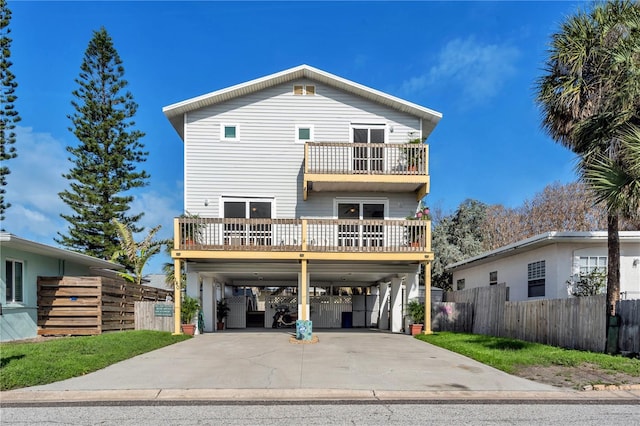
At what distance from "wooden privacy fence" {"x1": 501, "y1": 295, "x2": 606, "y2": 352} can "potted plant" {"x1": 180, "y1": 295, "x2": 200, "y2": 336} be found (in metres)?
10.3

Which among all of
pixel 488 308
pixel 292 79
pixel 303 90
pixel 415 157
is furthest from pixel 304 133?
pixel 488 308

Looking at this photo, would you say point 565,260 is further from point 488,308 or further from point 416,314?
point 416,314

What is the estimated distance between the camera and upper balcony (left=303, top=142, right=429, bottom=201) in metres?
16.1

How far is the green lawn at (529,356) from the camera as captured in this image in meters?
8.65

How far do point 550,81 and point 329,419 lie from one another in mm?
10548

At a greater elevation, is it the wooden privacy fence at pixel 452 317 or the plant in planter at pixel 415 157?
the plant in planter at pixel 415 157

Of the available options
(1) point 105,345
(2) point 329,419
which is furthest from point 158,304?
(2) point 329,419

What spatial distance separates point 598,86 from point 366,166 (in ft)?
25.4

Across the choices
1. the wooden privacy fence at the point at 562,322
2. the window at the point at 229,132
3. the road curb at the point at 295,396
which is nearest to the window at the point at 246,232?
the window at the point at 229,132

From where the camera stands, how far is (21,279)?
1362 centimetres

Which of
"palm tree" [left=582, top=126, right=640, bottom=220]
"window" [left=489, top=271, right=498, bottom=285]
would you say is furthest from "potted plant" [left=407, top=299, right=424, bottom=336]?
"palm tree" [left=582, top=126, right=640, bottom=220]

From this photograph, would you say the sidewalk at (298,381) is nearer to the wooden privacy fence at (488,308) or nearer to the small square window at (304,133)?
the wooden privacy fence at (488,308)

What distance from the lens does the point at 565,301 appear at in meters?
11.3

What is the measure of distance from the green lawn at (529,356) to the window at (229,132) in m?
10.9
